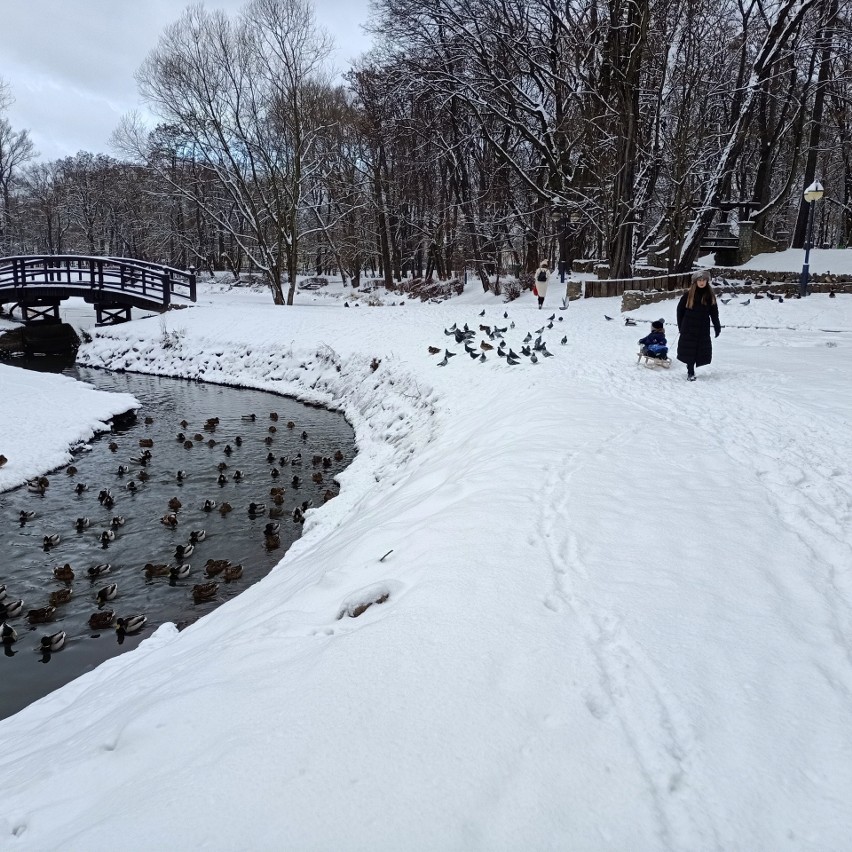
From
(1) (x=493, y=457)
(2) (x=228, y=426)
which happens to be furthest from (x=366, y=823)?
(2) (x=228, y=426)

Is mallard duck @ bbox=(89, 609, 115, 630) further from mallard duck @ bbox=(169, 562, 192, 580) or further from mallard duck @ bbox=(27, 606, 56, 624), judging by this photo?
mallard duck @ bbox=(169, 562, 192, 580)

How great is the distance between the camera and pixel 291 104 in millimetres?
27375

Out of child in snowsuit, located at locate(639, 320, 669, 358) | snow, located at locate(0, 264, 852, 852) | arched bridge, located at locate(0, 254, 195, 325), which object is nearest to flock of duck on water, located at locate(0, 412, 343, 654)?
snow, located at locate(0, 264, 852, 852)

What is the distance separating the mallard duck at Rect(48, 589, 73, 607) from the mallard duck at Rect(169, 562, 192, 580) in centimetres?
113

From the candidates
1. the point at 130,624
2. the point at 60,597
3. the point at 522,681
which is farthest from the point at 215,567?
the point at 522,681

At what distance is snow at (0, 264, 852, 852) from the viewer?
2531 mm

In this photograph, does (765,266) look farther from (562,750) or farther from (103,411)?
(562,750)

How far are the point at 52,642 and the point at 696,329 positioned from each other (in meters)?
9.51

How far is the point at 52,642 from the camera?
640cm

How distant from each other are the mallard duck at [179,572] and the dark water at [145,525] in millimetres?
76

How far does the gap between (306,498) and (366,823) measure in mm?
8447

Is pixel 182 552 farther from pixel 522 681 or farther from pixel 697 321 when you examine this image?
pixel 697 321

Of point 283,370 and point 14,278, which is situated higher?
point 14,278

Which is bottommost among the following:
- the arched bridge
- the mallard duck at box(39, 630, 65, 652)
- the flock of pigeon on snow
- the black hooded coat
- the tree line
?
the mallard duck at box(39, 630, 65, 652)
